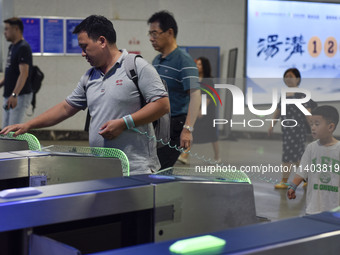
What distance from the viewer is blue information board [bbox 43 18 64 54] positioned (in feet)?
27.2

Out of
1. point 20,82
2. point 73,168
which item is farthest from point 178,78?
point 20,82

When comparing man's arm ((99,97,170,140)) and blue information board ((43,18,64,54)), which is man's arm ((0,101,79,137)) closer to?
man's arm ((99,97,170,140))

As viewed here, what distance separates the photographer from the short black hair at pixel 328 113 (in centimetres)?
251

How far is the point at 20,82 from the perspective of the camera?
17.6 ft

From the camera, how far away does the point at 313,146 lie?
250 cm

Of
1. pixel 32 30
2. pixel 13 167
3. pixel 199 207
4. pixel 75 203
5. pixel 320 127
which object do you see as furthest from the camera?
pixel 32 30

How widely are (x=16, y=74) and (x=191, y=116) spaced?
110 inches

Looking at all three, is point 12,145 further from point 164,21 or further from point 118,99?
point 164,21

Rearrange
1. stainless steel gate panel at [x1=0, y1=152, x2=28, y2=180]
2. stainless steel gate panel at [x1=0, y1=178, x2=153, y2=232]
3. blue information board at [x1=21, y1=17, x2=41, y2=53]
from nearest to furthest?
stainless steel gate panel at [x1=0, y1=178, x2=153, y2=232], stainless steel gate panel at [x1=0, y1=152, x2=28, y2=180], blue information board at [x1=21, y1=17, x2=41, y2=53]

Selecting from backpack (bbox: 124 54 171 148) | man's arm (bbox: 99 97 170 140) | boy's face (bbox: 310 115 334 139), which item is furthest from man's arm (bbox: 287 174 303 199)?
man's arm (bbox: 99 97 170 140)

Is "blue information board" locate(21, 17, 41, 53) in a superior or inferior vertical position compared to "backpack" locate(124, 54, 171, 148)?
superior

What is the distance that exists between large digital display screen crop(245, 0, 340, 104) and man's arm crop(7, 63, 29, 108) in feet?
12.0

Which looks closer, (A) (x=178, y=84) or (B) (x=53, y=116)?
(B) (x=53, y=116)

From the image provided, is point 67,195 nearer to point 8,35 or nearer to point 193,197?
point 193,197
